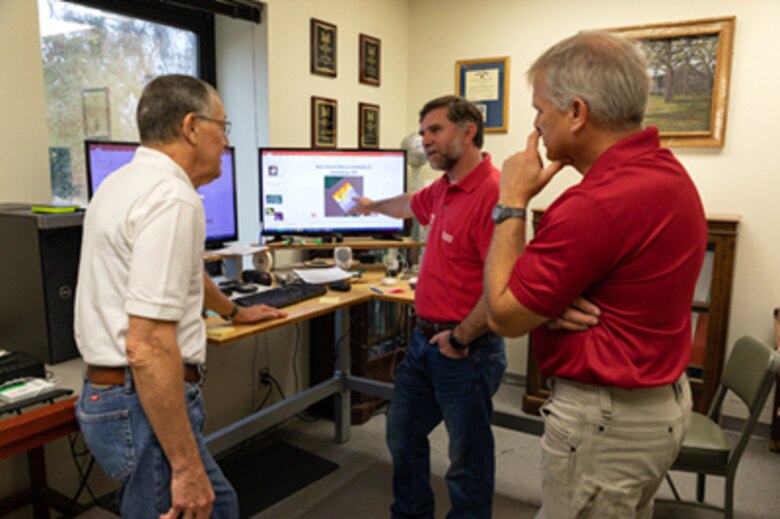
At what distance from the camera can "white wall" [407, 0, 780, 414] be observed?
3.00 metres

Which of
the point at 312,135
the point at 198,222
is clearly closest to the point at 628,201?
the point at 198,222

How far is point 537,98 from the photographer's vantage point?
1146 millimetres

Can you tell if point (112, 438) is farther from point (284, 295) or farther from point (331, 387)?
point (331, 387)

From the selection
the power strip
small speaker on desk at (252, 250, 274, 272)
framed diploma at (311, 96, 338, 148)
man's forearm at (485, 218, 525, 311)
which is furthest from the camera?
framed diploma at (311, 96, 338, 148)

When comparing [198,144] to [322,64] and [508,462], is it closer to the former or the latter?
[322,64]

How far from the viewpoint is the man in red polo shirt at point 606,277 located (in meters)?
1.04

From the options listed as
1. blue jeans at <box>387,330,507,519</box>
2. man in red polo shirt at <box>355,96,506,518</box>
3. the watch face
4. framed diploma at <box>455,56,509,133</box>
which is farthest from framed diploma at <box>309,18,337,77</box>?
the watch face

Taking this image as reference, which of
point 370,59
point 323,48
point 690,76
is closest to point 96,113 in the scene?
point 323,48

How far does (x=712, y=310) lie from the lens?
2979mm

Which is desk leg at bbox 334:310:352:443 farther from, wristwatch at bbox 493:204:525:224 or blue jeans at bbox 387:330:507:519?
wristwatch at bbox 493:204:525:224

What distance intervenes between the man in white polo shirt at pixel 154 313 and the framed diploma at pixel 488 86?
2.59 metres

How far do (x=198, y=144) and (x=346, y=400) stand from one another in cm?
203

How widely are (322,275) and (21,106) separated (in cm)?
129

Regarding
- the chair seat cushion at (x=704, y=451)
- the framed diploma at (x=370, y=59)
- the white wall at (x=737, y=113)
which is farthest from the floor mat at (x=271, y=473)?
the framed diploma at (x=370, y=59)
